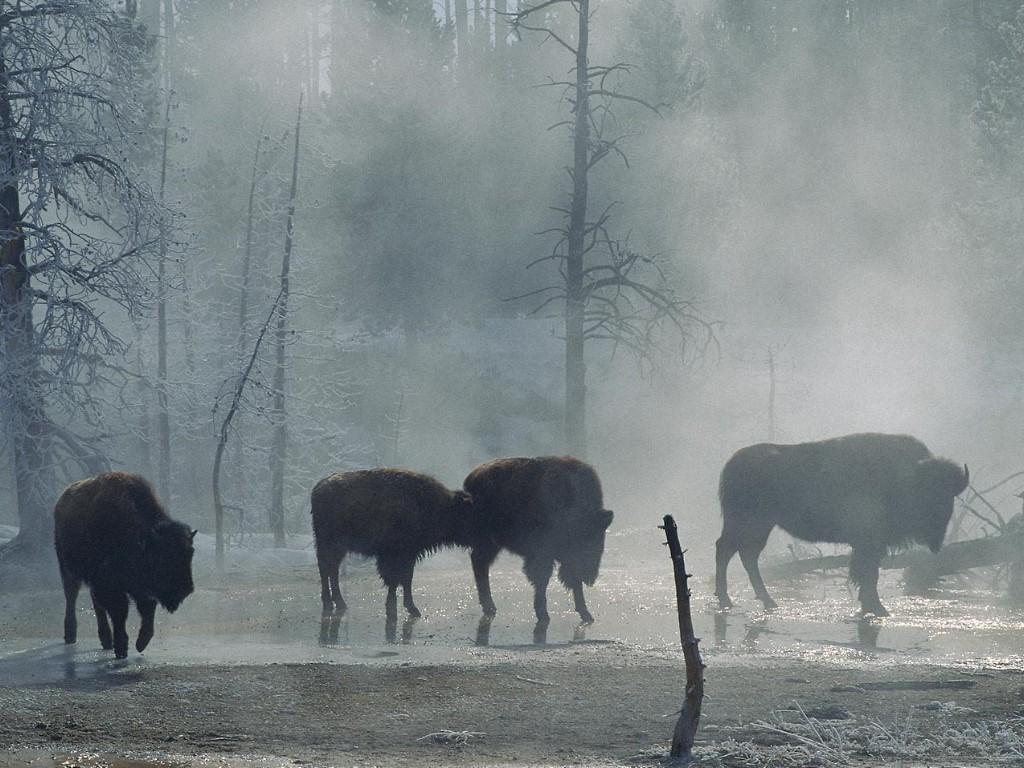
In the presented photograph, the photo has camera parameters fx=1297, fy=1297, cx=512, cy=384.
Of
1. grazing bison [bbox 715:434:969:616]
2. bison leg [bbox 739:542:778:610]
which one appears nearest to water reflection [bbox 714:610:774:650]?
bison leg [bbox 739:542:778:610]

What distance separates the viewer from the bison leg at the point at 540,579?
1363 centimetres

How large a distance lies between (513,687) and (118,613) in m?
3.75

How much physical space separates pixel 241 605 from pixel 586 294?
38.4 ft

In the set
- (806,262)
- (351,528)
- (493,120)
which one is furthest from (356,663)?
(806,262)

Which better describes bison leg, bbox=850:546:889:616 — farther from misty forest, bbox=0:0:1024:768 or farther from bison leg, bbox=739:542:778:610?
bison leg, bbox=739:542:778:610

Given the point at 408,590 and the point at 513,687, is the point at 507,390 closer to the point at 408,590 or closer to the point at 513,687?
the point at 408,590

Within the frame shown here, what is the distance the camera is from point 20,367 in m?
18.5

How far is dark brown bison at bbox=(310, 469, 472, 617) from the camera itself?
1438 centimetres

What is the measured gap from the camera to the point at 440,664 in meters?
10.6

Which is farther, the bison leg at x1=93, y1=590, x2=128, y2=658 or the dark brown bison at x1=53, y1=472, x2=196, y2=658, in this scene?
the dark brown bison at x1=53, y1=472, x2=196, y2=658

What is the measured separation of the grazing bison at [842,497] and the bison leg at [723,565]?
0.5 inches

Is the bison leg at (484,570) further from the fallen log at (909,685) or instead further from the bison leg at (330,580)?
the fallen log at (909,685)

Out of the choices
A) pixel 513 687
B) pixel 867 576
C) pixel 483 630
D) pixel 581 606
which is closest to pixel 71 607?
pixel 483 630

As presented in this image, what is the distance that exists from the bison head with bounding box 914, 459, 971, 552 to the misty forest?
0.05 metres
